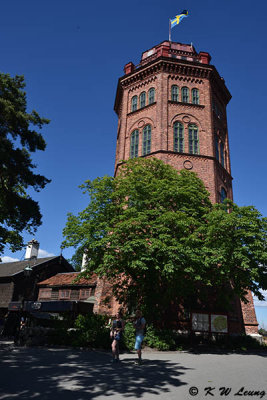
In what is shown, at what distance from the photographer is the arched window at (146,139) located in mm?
25047

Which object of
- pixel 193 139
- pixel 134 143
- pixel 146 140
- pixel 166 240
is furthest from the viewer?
pixel 134 143

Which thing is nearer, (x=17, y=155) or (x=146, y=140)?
(x=17, y=155)

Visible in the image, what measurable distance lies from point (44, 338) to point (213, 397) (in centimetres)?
1010

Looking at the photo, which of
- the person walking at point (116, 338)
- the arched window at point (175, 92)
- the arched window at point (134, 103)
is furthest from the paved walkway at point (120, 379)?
the arched window at point (134, 103)

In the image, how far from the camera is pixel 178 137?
2484cm

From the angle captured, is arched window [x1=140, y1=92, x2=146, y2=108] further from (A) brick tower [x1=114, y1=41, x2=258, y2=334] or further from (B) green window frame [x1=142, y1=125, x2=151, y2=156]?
(B) green window frame [x1=142, y1=125, x2=151, y2=156]

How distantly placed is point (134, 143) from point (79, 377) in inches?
839

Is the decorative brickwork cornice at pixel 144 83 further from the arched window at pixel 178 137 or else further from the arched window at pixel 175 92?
the arched window at pixel 178 137

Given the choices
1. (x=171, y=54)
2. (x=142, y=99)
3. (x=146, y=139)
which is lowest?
(x=146, y=139)

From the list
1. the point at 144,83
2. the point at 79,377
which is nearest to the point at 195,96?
the point at 144,83

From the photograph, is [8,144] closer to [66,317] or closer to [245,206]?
[66,317]

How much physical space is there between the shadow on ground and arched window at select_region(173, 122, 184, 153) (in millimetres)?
17384

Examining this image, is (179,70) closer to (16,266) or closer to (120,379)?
(120,379)

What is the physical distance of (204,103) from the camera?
26719 millimetres
